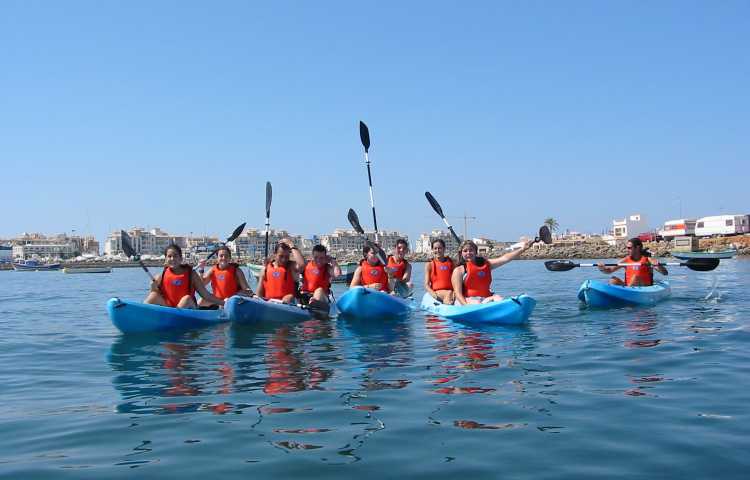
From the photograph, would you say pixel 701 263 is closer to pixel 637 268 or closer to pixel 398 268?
pixel 637 268

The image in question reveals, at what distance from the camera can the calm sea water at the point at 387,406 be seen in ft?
13.0

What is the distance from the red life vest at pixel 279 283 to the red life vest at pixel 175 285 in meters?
1.56

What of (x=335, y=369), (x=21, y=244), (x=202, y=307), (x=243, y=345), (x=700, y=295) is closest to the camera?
(x=335, y=369)

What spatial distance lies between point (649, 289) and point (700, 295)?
3.64 metres

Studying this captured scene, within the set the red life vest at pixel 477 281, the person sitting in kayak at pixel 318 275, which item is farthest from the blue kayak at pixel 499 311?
the person sitting in kayak at pixel 318 275

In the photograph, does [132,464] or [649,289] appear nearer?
[132,464]

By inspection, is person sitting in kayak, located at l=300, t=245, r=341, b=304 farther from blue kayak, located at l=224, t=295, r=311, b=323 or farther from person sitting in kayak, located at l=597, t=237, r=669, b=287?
person sitting in kayak, located at l=597, t=237, r=669, b=287

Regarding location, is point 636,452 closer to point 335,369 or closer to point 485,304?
point 335,369

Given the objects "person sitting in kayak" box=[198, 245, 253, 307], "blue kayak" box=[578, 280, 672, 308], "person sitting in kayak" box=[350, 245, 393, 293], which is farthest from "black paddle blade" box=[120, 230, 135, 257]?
"blue kayak" box=[578, 280, 672, 308]

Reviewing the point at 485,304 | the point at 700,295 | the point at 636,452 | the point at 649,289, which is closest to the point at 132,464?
the point at 636,452

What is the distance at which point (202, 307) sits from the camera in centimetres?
1176

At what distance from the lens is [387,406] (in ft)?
17.3

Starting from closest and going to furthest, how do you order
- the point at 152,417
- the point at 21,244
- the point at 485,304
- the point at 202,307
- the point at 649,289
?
the point at 152,417 → the point at 485,304 → the point at 202,307 → the point at 649,289 → the point at 21,244

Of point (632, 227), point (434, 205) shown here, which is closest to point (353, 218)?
point (434, 205)
